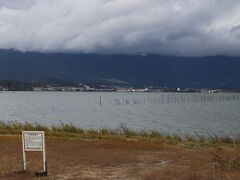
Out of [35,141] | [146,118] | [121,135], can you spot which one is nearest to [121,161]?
[35,141]

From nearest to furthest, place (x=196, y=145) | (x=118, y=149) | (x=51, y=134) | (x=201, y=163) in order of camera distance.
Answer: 1. (x=201, y=163)
2. (x=118, y=149)
3. (x=196, y=145)
4. (x=51, y=134)

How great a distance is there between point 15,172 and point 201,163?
7299mm

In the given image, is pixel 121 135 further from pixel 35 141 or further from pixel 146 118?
pixel 146 118

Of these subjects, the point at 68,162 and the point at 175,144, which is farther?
the point at 175,144

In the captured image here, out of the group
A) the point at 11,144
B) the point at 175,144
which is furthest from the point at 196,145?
the point at 11,144

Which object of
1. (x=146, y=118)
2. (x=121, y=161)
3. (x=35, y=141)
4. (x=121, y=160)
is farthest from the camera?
(x=146, y=118)

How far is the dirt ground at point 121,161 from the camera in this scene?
17.2 metres

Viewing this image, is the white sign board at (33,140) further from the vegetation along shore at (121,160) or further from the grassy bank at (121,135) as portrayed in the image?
the grassy bank at (121,135)

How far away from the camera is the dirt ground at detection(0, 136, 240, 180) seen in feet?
56.3

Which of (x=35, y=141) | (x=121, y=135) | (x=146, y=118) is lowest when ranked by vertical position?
(x=146, y=118)

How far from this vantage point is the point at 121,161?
2122 cm

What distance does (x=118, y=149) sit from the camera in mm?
25984

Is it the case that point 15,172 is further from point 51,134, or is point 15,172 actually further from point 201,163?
point 51,134

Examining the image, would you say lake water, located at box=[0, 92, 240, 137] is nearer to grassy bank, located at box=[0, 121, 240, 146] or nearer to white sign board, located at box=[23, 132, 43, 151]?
grassy bank, located at box=[0, 121, 240, 146]
